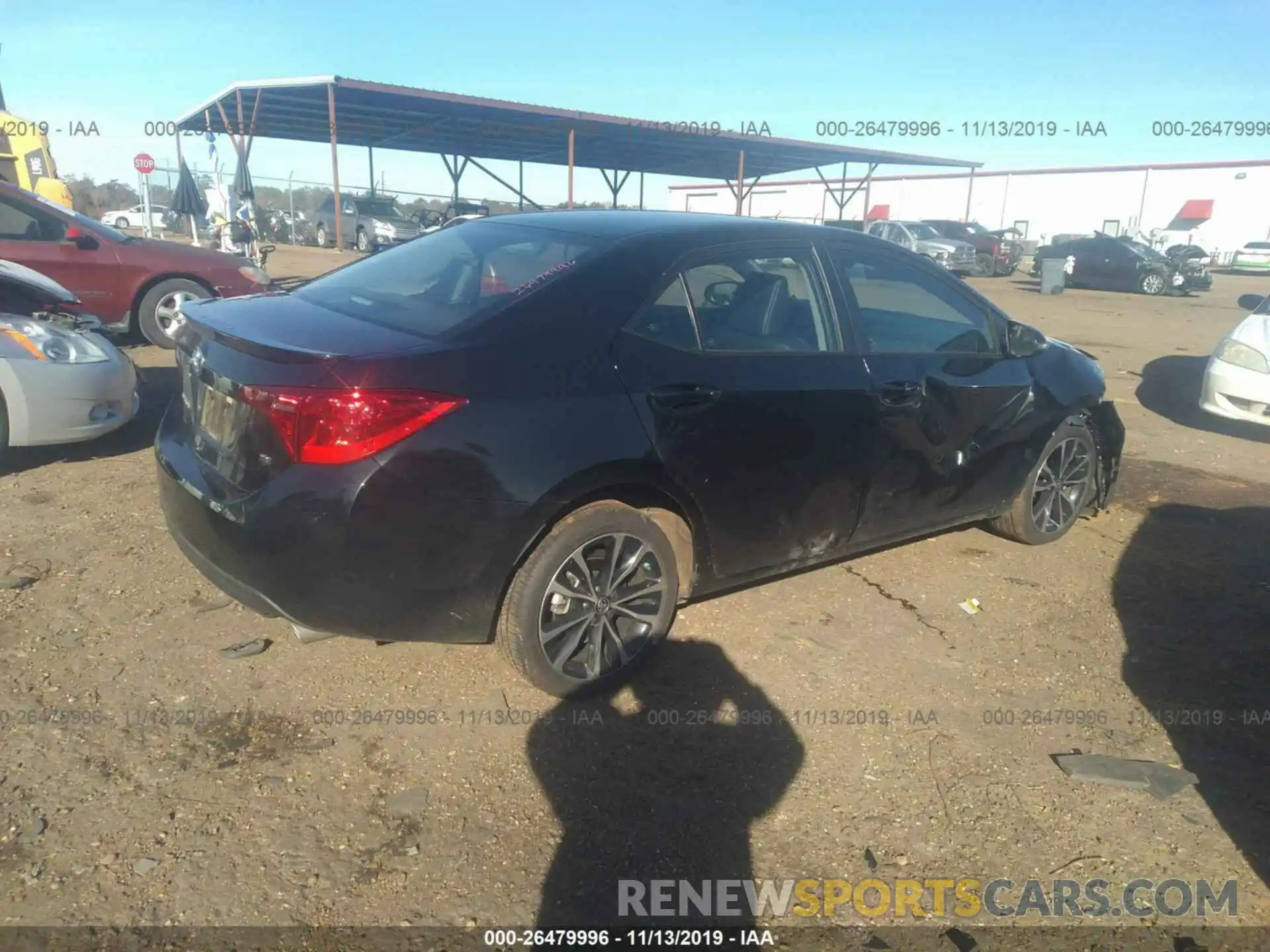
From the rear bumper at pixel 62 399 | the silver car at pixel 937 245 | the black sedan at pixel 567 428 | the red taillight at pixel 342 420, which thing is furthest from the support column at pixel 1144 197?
the red taillight at pixel 342 420

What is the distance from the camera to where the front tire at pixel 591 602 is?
114 inches

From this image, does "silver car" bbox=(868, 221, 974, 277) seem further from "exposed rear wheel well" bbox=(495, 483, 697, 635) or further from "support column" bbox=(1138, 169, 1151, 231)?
"support column" bbox=(1138, 169, 1151, 231)

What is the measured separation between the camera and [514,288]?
3035 mm

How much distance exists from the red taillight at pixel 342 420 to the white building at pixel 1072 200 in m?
39.0

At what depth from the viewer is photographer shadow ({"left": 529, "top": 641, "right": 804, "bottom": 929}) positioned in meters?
2.29

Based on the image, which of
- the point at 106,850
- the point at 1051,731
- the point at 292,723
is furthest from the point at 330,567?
the point at 1051,731

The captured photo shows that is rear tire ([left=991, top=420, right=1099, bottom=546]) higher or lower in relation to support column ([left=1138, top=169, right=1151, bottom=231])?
lower

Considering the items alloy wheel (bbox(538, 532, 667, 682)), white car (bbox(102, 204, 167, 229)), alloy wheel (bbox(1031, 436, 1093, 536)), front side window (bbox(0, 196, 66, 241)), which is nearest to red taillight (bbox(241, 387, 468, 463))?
alloy wheel (bbox(538, 532, 667, 682))

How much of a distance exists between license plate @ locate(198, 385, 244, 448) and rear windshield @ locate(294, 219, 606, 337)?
1.69 feet

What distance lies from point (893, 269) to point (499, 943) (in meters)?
3.12

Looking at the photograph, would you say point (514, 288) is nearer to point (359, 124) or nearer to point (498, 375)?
point (498, 375)

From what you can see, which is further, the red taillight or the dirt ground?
the red taillight

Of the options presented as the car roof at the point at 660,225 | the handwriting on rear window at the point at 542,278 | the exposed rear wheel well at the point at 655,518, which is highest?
the car roof at the point at 660,225

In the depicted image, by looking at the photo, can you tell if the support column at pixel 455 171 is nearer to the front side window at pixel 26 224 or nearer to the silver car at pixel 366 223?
the silver car at pixel 366 223
